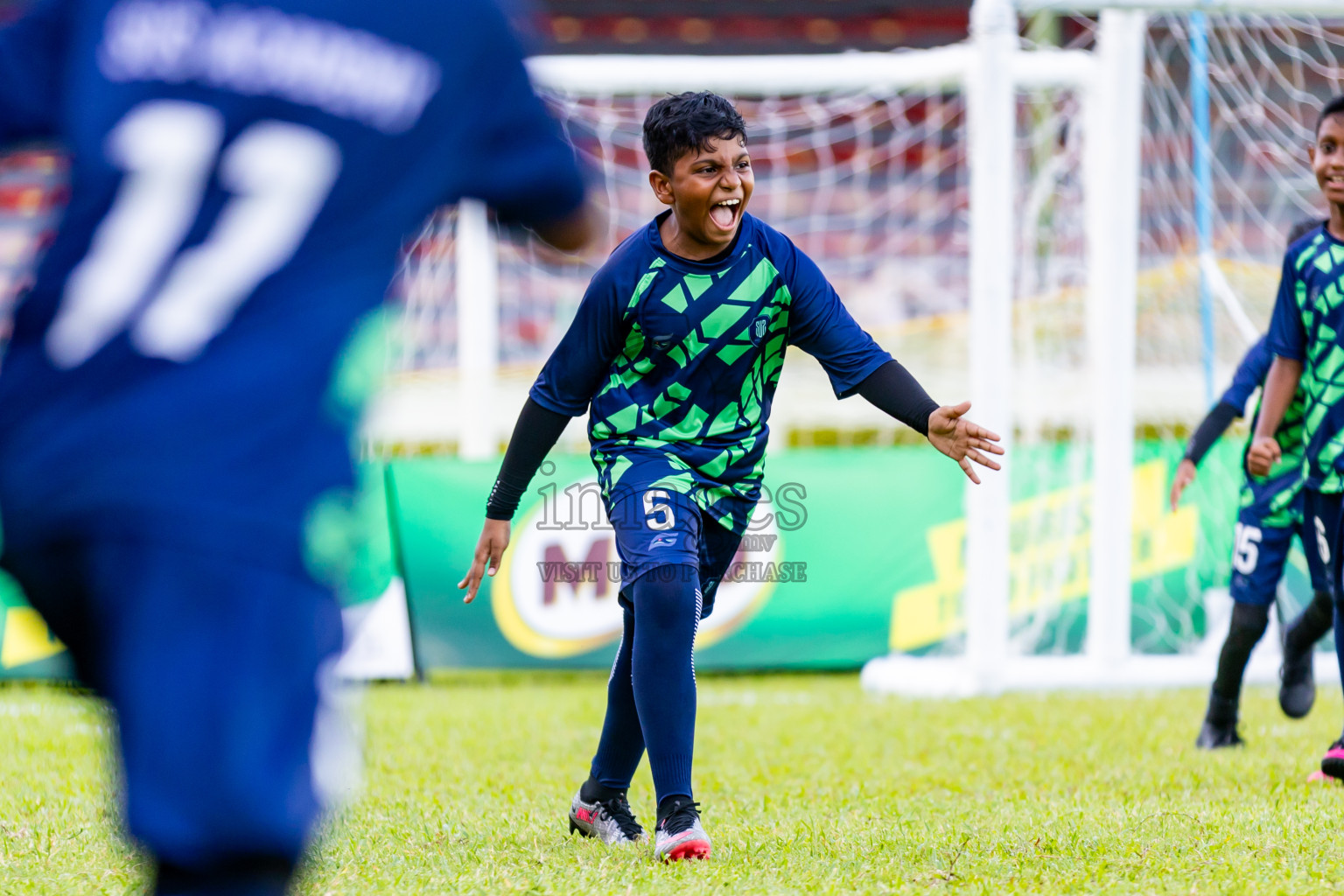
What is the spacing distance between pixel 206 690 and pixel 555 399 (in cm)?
227

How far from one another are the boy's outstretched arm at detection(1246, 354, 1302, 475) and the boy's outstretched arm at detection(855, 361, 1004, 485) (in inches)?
66.5

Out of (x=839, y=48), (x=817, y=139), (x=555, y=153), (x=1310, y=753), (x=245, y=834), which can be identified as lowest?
(x=1310, y=753)

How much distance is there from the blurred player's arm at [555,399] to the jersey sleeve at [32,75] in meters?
2.06

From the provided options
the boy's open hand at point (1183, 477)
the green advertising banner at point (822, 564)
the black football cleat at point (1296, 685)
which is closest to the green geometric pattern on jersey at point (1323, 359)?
the boy's open hand at point (1183, 477)

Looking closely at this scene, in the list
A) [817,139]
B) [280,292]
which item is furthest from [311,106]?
[817,139]

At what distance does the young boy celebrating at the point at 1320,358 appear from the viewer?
4.89 metres

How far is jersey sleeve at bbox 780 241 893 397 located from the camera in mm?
3943

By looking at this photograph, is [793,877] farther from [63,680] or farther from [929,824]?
[63,680]

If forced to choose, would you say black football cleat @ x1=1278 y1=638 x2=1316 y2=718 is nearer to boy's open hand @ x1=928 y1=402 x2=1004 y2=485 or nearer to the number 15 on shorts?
the number 15 on shorts

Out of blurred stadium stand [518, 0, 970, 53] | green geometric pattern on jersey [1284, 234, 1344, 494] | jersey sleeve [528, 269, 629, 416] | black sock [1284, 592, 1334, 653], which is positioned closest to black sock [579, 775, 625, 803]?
jersey sleeve [528, 269, 629, 416]

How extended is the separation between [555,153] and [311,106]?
349 mm

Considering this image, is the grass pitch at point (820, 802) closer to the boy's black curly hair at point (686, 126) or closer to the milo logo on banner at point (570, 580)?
the milo logo on banner at point (570, 580)

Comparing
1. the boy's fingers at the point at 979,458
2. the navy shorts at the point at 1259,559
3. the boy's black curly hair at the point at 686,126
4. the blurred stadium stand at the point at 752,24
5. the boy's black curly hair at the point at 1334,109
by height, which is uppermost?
the blurred stadium stand at the point at 752,24

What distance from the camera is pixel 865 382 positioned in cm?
392
